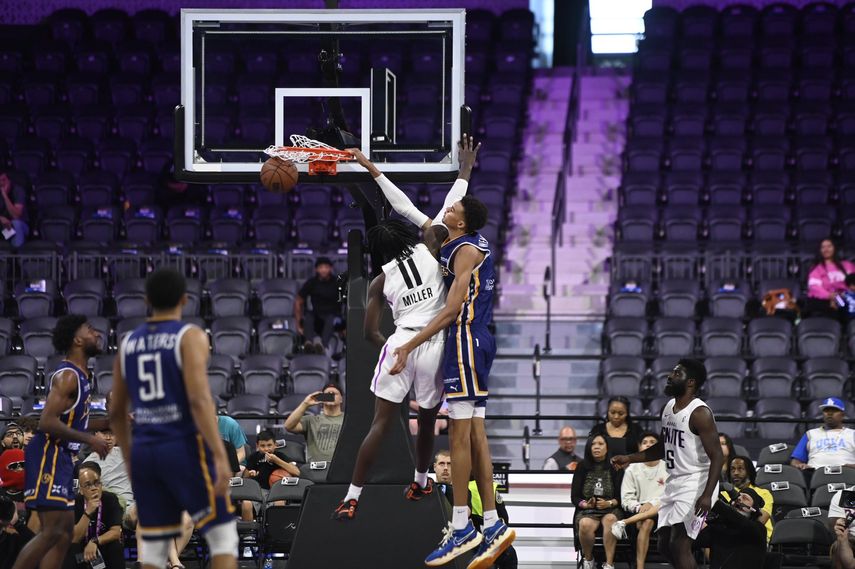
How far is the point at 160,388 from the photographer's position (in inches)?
240

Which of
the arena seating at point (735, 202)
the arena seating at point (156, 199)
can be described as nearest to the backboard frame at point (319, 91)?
the arena seating at point (156, 199)

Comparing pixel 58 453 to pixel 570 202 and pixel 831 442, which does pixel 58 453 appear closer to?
pixel 831 442

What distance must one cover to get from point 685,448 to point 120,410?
438cm

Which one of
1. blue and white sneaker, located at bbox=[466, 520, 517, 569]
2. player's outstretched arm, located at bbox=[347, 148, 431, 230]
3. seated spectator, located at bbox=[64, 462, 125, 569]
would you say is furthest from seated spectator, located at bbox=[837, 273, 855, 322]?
Answer: seated spectator, located at bbox=[64, 462, 125, 569]

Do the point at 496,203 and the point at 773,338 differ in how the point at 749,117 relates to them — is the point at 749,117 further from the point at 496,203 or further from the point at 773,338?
the point at 773,338

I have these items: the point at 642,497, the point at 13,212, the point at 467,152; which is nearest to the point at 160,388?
the point at 467,152

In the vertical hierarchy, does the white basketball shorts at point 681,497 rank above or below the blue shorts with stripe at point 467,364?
below

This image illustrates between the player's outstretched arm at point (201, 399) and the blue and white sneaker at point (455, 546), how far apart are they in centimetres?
219

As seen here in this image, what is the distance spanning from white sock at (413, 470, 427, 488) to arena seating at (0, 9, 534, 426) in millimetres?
5481

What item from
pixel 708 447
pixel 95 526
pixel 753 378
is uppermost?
pixel 708 447

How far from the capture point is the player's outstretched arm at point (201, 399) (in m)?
5.98

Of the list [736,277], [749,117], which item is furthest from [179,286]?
[749,117]

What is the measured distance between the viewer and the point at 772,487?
11.8 m

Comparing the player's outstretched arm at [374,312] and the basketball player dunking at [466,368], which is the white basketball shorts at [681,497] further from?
the player's outstretched arm at [374,312]
